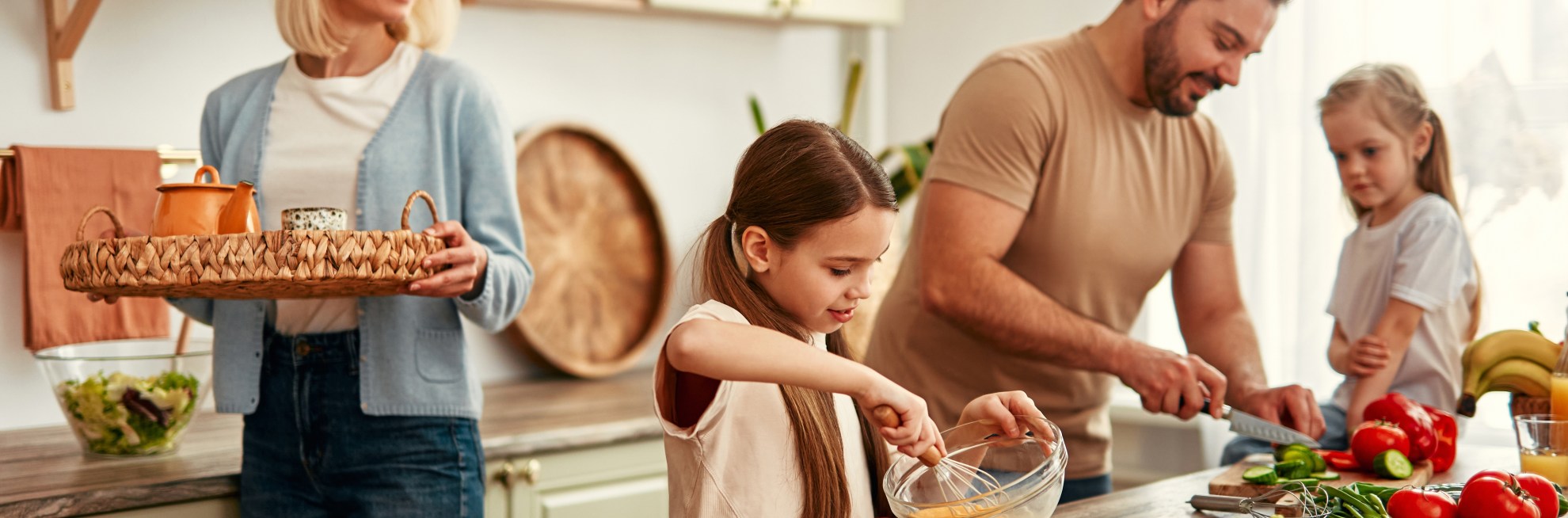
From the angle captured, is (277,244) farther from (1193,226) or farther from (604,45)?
(604,45)

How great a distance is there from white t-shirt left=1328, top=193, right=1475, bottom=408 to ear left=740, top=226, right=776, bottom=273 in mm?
1425

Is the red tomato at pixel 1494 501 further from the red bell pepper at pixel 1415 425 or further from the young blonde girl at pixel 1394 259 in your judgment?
the young blonde girl at pixel 1394 259

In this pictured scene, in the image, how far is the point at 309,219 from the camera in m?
1.41

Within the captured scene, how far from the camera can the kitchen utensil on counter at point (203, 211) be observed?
56.4 inches

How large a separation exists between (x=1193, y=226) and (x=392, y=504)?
1227 millimetres

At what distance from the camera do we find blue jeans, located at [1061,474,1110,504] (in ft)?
6.08

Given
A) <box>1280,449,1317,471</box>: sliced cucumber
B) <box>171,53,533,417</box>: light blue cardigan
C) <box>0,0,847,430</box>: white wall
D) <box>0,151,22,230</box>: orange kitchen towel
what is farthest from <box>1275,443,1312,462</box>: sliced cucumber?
<box>0,151,22,230</box>: orange kitchen towel

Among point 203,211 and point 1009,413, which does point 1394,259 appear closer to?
point 1009,413

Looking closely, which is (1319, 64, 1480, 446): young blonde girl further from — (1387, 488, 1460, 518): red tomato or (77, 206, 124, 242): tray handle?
(77, 206, 124, 242): tray handle

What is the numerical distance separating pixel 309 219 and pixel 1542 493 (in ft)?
4.46

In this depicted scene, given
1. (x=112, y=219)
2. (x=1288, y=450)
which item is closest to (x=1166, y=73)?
(x=1288, y=450)

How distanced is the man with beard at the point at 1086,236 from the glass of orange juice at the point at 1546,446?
260 mm

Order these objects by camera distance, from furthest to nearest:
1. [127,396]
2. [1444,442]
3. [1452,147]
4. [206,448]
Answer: [1452,147], [206,448], [127,396], [1444,442]

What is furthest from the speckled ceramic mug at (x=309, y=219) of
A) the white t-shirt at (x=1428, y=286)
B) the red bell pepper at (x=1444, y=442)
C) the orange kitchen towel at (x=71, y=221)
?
the white t-shirt at (x=1428, y=286)
